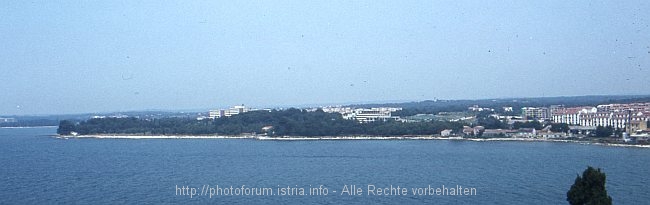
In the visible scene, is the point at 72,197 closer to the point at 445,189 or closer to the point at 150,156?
the point at 445,189

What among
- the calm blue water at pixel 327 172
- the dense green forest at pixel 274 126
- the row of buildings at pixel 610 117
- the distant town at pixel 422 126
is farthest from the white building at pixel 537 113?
the calm blue water at pixel 327 172

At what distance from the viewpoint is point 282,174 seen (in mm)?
8492

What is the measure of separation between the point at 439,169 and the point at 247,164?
2.65 meters

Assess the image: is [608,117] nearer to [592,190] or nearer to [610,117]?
[610,117]

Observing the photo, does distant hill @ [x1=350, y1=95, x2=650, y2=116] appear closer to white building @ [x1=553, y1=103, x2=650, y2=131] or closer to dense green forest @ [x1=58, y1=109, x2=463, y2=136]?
dense green forest @ [x1=58, y1=109, x2=463, y2=136]

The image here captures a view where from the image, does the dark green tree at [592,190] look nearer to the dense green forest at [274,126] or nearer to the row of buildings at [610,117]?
the row of buildings at [610,117]

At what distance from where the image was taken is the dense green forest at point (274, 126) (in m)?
17.0

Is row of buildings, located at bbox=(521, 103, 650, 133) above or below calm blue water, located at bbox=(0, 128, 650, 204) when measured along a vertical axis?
above

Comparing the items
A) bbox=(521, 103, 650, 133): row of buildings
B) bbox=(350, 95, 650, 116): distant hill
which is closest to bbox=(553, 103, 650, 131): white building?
bbox=(521, 103, 650, 133): row of buildings

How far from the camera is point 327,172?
855 cm

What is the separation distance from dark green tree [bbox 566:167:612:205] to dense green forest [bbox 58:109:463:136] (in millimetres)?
12621

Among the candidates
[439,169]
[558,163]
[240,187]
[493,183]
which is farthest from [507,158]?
[240,187]

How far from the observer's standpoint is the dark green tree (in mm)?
3895

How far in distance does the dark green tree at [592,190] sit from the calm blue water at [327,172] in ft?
6.76
